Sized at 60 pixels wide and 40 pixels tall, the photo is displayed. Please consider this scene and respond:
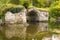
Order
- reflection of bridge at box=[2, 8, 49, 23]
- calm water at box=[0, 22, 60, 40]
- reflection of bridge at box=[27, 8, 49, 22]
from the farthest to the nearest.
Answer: reflection of bridge at box=[27, 8, 49, 22]
reflection of bridge at box=[2, 8, 49, 23]
calm water at box=[0, 22, 60, 40]

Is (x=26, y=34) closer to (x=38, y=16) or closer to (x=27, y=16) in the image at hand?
(x=27, y=16)

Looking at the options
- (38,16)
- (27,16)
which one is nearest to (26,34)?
(27,16)

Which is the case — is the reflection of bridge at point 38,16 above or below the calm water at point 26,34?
below

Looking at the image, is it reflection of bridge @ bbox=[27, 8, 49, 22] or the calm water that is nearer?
the calm water

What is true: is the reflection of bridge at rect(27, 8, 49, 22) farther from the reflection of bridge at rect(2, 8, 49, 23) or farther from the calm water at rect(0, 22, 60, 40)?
the calm water at rect(0, 22, 60, 40)

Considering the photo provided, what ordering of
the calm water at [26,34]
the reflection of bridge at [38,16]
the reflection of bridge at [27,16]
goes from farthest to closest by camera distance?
1. the reflection of bridge at [38,16]
2. the reflection of bridge at [27,16]
3. the calm water at [26,34]

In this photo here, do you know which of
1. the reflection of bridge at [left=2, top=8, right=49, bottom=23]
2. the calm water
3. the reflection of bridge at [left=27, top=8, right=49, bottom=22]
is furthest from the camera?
the reflection of bridge at [left=27, top=8, right=49, bottom=22]

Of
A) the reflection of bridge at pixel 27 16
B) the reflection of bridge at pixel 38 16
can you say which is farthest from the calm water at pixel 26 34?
the reflection of bridge at pixel 38 16

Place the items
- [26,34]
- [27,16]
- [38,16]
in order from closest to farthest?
[26,34] → [27,16] → [38,16]

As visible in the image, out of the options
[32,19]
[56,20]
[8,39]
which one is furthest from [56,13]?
[8,39]

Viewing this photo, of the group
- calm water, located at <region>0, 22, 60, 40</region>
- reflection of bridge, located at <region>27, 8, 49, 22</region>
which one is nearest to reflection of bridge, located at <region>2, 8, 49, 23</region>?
reflection of bridge, located at <region>27, 8, 49, 22</region>

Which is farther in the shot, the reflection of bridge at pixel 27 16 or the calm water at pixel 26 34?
the reflection of bridge at pixel 27 16

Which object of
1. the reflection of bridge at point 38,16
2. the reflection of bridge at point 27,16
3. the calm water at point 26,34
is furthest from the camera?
the reflection of bridge at point 38,16

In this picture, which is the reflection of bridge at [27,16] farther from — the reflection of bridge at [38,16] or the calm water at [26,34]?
the calm water at [26,34]
